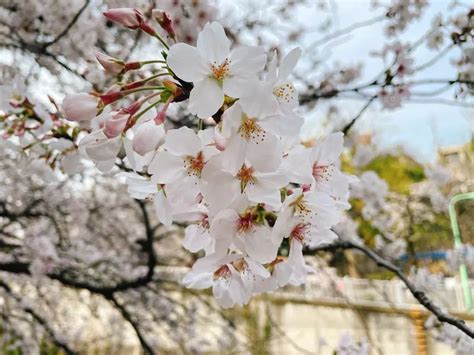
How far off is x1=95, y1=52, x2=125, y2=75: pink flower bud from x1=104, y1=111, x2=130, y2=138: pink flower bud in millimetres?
90

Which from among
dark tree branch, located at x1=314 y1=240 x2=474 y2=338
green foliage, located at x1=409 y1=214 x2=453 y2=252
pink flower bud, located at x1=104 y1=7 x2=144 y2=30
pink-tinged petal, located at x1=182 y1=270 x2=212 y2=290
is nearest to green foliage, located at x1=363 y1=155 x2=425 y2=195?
green foliage, located at x1=409 y1=214 x2=453 y2=252

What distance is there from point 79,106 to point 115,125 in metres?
0.05

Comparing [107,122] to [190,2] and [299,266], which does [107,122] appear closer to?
[299,266]

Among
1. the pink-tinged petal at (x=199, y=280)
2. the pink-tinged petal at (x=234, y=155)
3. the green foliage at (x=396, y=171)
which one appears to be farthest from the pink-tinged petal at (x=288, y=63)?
the green foliage at (x=396, y=171)

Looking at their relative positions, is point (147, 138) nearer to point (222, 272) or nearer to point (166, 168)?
point (166, 168)

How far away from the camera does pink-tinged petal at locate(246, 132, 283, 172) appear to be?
507mm

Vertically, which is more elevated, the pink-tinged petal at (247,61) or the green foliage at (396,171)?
the green foliage at (396,171)

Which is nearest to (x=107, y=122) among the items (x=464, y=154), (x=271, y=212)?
(x=271, y=212)

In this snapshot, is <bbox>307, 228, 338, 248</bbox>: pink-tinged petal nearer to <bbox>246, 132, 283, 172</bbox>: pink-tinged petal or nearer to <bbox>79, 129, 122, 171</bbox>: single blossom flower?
<bbox>246, 132, 283, 172</bbox>: pink-tinged petal

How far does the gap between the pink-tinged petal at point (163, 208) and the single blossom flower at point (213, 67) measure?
0.43 ft

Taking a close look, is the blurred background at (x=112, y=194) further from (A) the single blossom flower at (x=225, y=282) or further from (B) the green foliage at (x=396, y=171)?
(B) the green foliage at (x=396, y=171)

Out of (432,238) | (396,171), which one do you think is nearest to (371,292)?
(432,238)

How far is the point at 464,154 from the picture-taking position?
33.4 ft

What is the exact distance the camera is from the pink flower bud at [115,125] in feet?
1.79
